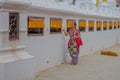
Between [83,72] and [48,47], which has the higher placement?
[48,47]

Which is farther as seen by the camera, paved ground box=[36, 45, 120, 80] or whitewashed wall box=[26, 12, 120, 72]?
whitewashed wall box=[26, 12, 120, 72]

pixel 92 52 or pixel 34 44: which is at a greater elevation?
pixel 34 44

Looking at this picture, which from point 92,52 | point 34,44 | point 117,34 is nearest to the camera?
point 34,44

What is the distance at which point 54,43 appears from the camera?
1120cm

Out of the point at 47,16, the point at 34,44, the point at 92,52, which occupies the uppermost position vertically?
the point at 47,16

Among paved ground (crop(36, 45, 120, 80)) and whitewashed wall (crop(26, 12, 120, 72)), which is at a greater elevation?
whitewashed wall (crop(26, 12, 120, 72))

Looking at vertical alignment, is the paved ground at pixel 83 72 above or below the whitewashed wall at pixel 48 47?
below

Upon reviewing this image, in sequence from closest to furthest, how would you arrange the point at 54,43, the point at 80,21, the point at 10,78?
the point at 10,78, the point at 54,43, the point at 80,21

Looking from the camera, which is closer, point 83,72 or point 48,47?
point 83,72

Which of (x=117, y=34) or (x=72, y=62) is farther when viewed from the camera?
(x=117, y=34)

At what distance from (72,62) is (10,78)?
4620 millimetres

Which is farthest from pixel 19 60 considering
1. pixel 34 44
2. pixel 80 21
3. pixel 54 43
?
pixel 80 21

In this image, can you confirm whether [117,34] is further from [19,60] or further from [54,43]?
[19,60]

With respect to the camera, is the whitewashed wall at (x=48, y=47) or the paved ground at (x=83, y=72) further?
the whitewashed wall at (x=48, y=47)
